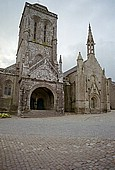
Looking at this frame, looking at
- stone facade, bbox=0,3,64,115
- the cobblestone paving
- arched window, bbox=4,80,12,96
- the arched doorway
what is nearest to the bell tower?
stone facade, bbox=0,3,64,115

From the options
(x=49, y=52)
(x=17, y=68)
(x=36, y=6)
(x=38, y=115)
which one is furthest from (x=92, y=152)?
(x=36, y=6)

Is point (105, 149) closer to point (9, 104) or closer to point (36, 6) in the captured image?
point (9, 104)

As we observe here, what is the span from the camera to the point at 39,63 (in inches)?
1051

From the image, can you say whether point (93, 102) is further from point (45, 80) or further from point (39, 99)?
point (45, 80)

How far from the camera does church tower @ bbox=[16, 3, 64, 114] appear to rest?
24.4 metres

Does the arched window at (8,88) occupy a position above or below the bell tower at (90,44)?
below

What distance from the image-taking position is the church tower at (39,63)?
2439 centimetres

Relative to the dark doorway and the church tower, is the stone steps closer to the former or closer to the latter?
the church tower

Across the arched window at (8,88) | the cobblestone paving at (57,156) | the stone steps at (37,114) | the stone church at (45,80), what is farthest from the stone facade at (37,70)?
the cobblestone paving at (57,156)

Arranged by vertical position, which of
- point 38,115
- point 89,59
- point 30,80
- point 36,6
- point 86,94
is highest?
point 36,6

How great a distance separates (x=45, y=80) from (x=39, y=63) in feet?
10.9

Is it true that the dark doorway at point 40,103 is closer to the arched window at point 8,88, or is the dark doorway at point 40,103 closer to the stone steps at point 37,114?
the arched window at point 8,88

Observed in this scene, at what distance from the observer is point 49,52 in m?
34.8

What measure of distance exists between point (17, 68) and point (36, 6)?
16.0 metres
